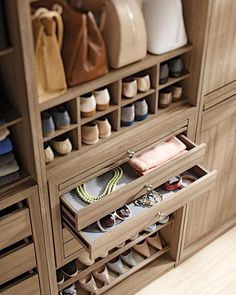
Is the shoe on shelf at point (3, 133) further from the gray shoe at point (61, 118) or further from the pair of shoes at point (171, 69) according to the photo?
the pair of shoes at point (171, 69)

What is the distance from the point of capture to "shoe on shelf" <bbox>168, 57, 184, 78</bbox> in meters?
1.73

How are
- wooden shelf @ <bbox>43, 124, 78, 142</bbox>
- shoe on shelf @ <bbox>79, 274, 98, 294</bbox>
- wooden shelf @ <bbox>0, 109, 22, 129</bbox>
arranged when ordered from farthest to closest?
shoe on shelf @ <bbox>79, 274, 98, 294</bbox>
wooden shelf @ <bbox>43, 124, 78, 142</bbox>
wooden shelf @ <bbox>0, 109, 22, 129</bbox>

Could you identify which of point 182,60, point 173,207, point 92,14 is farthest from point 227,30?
point 173,207

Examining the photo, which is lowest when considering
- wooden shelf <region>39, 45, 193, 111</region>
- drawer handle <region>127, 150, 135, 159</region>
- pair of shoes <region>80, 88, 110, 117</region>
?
drawer handle <region>127, 150, 135, 159</region>

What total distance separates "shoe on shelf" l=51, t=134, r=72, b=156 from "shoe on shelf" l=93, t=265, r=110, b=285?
0.70 m

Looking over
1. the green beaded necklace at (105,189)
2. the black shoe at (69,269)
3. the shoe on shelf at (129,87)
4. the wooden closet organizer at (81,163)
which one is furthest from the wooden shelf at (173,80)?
the black shoe at (69,269)

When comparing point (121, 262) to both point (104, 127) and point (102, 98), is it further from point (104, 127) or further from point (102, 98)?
point (102, 98)

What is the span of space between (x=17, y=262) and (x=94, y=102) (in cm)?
56

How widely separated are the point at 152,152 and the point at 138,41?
0.43m

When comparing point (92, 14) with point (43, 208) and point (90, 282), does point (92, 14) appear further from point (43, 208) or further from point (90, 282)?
point (90, 282)

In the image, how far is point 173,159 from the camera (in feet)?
5.80

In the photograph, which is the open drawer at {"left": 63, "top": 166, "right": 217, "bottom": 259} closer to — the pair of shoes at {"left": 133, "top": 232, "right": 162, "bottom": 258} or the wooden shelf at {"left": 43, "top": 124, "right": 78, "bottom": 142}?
the wooden shelf at {"left": 43, "top": 124, "right": 78, "bottom": 142}

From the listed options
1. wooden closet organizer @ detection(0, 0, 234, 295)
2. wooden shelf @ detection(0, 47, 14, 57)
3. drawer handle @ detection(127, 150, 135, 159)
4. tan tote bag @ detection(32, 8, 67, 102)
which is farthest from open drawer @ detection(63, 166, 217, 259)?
wooden shelf @ detection(0, 47, 14, 57)

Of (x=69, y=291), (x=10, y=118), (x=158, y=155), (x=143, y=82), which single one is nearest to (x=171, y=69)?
(x=143, y=82)
